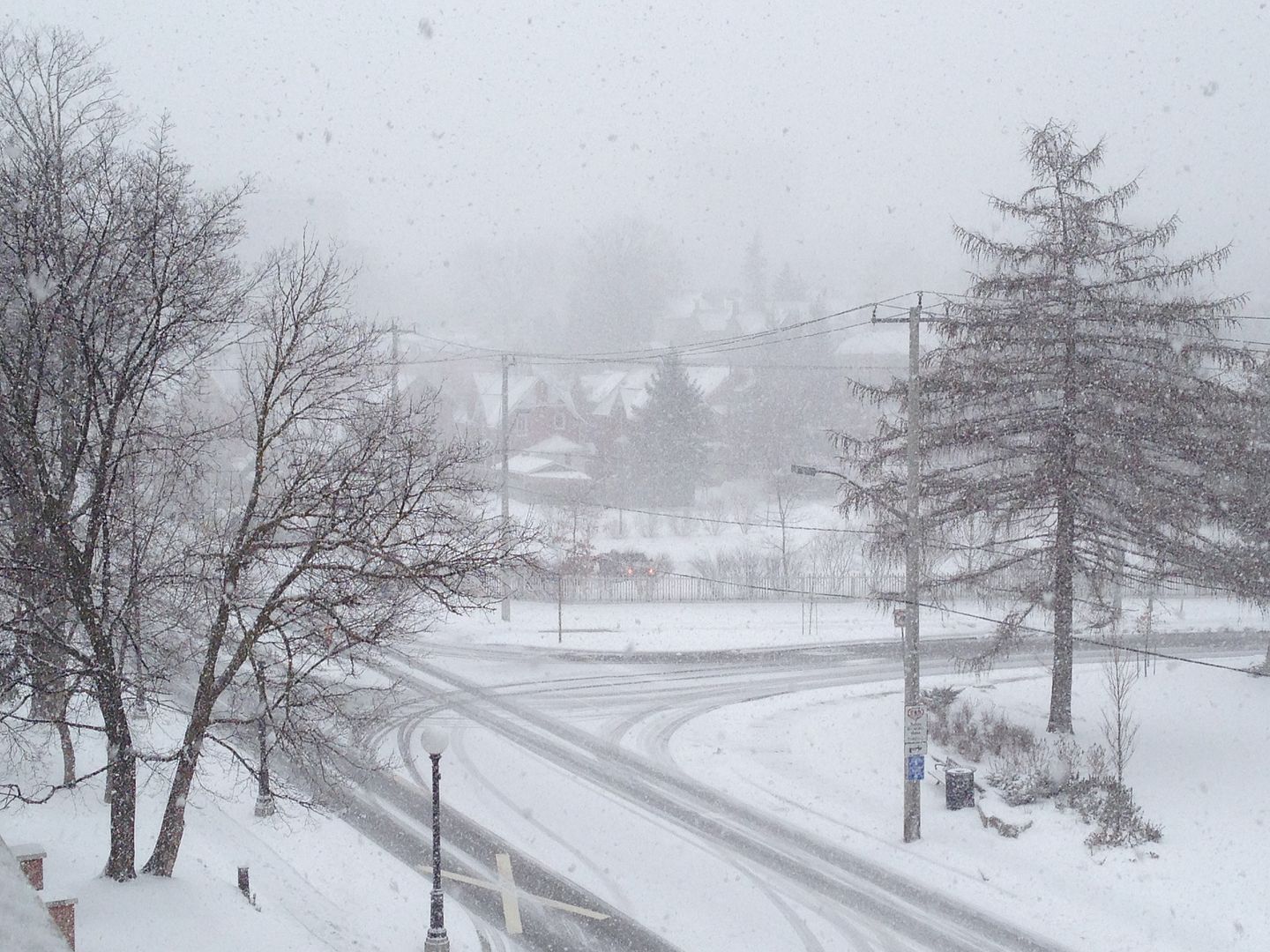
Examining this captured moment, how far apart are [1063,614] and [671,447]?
3679 cm

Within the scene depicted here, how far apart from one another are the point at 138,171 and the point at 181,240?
109cm

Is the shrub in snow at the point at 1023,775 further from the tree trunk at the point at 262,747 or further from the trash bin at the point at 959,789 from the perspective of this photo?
the tree trunk at the point at 262,747

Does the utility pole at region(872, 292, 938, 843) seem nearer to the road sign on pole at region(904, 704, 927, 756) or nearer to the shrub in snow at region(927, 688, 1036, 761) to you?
the road sign on pole at region(904, 704, 927, 756)

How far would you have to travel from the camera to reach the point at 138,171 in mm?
11500

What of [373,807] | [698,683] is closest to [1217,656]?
[698,683]

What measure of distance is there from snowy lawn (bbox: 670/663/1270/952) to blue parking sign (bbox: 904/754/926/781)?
112 centimetres

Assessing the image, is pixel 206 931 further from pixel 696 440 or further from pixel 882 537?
pixel 696 440

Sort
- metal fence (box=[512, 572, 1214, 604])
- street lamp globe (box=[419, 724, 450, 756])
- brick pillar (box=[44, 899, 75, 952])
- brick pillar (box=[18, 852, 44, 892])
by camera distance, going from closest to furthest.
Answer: brick pillar (box=[44, 899, 75, 952]), brick pillar (box=[18, 852, 44, 892]), street lamp globe (box=[419, 724, 450, 756]), metal fence (box=[512, 572, 1214, 604])

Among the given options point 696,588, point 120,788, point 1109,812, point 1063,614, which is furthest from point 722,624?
point 120,788

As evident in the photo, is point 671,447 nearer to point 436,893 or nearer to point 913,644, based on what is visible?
point 913,644

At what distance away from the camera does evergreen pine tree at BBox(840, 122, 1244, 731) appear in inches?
674

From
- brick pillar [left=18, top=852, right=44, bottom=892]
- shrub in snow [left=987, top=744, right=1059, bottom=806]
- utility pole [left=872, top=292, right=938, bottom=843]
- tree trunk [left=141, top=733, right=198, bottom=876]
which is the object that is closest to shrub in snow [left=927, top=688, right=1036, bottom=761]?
shrub in snow [left=987, top=744, right=1059, bottom=806]

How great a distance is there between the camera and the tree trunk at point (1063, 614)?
1753cm

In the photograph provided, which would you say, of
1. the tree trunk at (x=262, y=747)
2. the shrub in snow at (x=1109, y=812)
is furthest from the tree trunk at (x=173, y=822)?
the shrub in snow at (x=1109, y=812)
